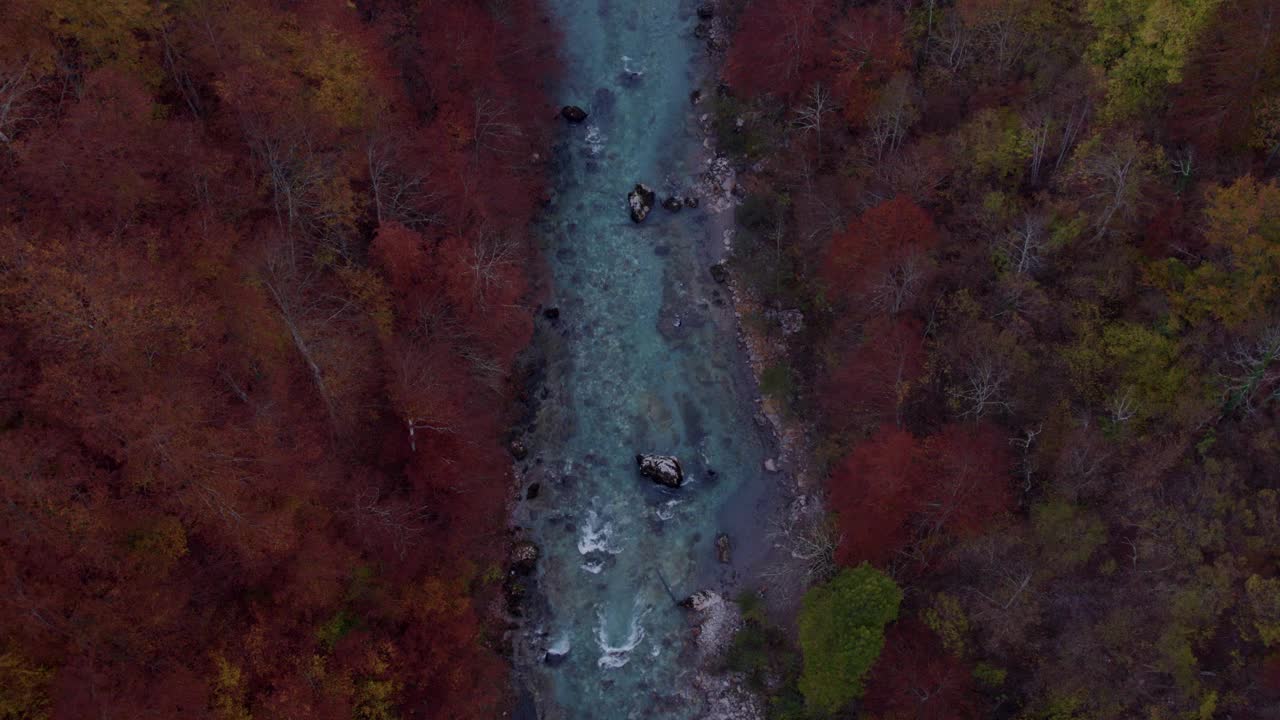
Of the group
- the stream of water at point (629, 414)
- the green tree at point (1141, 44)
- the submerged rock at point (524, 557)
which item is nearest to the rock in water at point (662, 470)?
the stream of water at point (629, 414)

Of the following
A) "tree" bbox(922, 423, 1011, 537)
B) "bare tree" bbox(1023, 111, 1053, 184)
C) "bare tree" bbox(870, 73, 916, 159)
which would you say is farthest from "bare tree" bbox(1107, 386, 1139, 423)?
"bare tree" bbox(870, 73, 916, 159)

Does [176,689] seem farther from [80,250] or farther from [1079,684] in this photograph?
[1079,684]

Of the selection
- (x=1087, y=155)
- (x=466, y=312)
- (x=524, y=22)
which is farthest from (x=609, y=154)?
(x=1087, y=155)

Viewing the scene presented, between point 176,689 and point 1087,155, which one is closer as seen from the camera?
point 176,689

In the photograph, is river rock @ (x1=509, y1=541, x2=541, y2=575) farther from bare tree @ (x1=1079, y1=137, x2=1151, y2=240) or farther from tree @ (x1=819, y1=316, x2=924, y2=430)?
bare tree @ (x1=1079, y1=137, x2=1151, y2=240)

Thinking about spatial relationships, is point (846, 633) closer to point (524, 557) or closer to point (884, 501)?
point (884, 501)

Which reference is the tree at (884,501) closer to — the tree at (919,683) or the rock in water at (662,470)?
the tree at (919,683)
